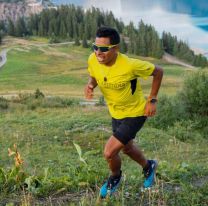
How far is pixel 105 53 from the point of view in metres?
5.87

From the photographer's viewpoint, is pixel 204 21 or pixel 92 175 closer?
pixel 92 175

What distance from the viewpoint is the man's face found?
589cm

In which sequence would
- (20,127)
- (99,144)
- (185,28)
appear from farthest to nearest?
(185,28)
(20,127)
(99,144)

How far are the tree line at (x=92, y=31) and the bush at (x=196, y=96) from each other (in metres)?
101

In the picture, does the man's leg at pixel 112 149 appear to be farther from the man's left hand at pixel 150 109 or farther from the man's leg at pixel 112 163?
the man's left hand at pixel 150 109

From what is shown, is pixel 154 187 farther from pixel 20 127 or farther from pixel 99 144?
pixel 20 127

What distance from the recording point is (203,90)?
3359 centimetres

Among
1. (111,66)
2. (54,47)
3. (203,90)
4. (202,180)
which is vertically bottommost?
(54,47)

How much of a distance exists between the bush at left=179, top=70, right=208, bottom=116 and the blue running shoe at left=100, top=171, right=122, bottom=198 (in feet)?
91.3

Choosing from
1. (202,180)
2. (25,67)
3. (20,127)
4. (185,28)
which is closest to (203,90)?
(20,127)

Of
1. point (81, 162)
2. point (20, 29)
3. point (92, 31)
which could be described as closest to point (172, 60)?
point (92, 31)

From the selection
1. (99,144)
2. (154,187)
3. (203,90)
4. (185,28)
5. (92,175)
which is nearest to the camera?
(154,187)

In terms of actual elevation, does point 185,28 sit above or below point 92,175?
below

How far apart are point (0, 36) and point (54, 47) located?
1875 centimetres
